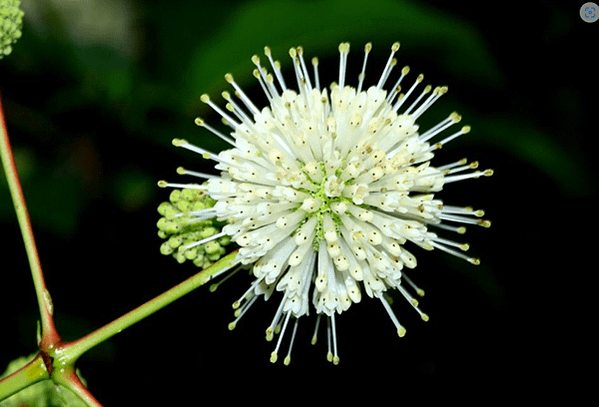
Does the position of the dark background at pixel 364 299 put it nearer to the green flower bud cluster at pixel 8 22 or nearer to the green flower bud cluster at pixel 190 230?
the green flower bud cluster at pixel 8 22

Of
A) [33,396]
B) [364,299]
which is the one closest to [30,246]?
[33,396]

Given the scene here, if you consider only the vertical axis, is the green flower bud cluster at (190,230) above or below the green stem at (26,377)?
above

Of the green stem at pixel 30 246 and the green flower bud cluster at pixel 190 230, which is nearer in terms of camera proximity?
the green stem at pixel 30 246

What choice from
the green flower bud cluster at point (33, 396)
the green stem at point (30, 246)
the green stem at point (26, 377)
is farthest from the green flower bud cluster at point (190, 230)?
the green flower bud cluster at point (33, 396)

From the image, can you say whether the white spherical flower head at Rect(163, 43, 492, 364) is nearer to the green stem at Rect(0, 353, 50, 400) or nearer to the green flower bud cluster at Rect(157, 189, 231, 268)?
the green flower bud cluster at Rect(157, 189, 231, 268)

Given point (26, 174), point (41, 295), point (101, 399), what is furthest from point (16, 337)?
point (41, 295)
